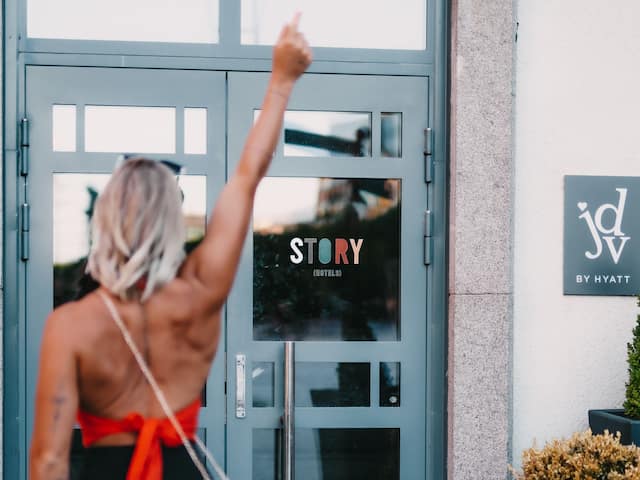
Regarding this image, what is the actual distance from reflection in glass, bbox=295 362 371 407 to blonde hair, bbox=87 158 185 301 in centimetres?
254

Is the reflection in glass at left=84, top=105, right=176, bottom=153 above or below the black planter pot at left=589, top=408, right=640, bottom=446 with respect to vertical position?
above

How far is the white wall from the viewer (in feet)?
14.8

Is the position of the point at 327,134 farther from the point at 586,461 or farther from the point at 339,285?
the point at 586,461

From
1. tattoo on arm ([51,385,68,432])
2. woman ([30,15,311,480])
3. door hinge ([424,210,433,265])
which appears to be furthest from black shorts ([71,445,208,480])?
door hinge ([424,210,433,265])

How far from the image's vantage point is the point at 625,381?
15.0 feet

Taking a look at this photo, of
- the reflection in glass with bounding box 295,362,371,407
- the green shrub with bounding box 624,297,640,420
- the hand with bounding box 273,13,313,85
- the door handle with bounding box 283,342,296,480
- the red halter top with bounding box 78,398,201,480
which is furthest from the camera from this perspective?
the reflection in glass with bounding box 295,362,371,407

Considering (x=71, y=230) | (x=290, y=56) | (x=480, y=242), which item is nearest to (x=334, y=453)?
(x=480, y=242)

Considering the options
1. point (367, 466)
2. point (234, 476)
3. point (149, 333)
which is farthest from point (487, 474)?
point (149, 333)

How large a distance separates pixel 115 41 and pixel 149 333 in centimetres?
282

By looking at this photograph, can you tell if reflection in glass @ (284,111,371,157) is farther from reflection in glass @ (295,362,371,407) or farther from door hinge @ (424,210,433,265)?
reflection in glass @ (295,362,371,407)

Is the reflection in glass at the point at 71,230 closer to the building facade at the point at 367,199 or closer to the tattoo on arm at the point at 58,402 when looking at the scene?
the building facade at the point at 367,199

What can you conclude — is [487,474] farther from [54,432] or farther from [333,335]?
[54,432]

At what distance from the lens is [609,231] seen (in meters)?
4.54

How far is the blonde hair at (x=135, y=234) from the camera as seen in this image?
6.43 feet
